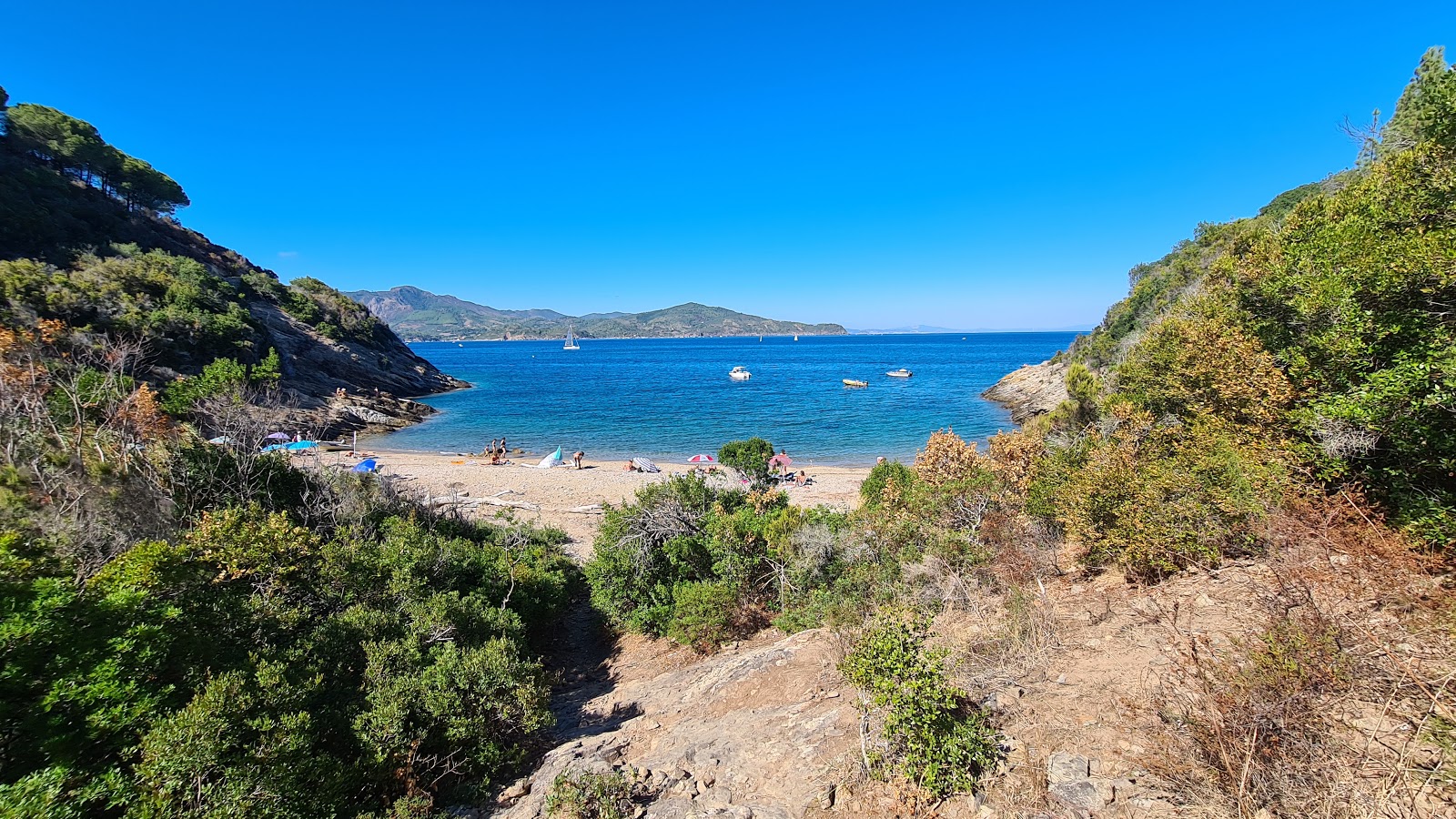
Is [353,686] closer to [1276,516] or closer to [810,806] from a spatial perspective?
[810,806]

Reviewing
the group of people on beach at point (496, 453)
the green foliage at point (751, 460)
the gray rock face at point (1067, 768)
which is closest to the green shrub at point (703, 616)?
the green foliage at point (751, 460)

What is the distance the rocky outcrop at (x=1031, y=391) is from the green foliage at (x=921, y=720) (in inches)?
1600

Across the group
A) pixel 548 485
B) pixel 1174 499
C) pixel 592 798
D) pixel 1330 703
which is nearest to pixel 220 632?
pixel 592 798

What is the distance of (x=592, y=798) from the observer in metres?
5.51

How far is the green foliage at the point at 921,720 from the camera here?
4762mm

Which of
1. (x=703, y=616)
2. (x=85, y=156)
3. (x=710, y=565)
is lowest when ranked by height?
(x=703, y=616)

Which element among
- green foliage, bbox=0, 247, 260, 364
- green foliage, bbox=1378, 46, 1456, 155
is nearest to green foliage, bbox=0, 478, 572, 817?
green foliage, bbox=1378, 46, 1456, 155

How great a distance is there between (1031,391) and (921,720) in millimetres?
54047

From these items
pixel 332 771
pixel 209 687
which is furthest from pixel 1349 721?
pixel 209 687

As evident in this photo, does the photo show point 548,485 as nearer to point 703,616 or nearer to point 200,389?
point 200,389

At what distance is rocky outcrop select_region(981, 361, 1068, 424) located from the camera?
143 feet

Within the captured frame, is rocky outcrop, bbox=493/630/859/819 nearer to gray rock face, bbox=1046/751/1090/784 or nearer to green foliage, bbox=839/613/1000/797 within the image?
green foliage, bbox=839/613/1000/797

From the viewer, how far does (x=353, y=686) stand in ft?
22.9

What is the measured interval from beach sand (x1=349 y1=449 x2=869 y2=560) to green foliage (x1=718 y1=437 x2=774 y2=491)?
719mm
